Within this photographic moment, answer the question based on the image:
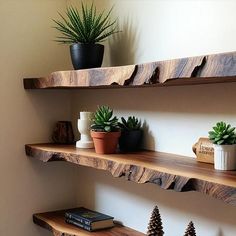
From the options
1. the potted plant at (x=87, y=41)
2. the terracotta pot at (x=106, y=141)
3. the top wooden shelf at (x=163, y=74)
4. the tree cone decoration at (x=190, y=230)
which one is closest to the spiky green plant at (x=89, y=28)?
the potted plant at (x=87, y=41)

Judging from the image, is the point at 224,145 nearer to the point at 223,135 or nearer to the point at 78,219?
the point at 223,135

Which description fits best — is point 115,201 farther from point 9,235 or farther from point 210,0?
point 210,0

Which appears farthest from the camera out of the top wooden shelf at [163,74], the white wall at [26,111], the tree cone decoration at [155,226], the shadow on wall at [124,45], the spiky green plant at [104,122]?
the white wall at [26,111]

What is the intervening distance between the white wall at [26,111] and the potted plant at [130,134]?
547mm

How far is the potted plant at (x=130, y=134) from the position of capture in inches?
64.0

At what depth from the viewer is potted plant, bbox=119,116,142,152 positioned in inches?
64.0

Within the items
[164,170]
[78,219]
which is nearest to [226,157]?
[164,170]

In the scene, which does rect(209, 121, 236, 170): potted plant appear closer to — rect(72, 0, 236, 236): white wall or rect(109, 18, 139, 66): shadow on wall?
rect(72, 0, 236, 236): white wall

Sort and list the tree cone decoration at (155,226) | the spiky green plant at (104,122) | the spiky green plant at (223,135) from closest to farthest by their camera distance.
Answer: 1. the spiky green plant at (223,135)
2. the tree cone decoration at (155,226)
3. the spiky green plant at (104,122)

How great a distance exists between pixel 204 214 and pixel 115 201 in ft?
1.72

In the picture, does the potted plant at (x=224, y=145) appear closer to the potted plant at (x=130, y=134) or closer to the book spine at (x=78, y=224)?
the potted plant at (x=130, y=134)

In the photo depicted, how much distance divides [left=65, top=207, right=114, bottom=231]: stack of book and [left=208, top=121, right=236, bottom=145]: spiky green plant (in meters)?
0.71

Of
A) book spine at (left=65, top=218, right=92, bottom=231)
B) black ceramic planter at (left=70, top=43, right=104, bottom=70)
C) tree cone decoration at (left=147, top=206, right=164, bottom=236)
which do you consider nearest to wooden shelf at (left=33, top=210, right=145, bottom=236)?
book spine at (left=65, top=218, right=92, bottom=231)

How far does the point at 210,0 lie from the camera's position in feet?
4.44
